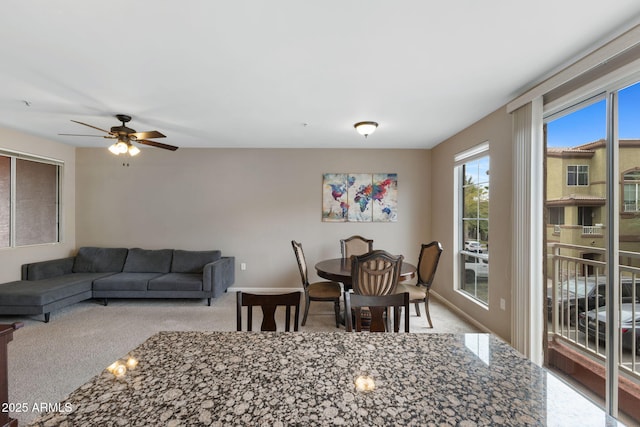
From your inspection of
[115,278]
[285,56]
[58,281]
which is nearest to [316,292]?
[285,56]

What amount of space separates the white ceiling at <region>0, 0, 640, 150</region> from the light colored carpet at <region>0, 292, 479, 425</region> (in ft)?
8.24

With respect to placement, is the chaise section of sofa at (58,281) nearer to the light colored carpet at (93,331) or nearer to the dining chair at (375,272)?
the light colored carpet at (93,331)

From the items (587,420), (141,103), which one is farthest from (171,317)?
(587,420)

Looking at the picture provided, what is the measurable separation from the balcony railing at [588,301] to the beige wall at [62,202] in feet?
21.8

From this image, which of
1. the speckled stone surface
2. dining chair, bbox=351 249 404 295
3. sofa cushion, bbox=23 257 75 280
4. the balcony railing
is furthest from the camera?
sofa cushion, bbox=23 257 75 280

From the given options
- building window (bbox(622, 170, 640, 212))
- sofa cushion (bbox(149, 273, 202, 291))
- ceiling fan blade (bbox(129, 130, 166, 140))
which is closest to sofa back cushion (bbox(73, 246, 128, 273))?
sofa cushion (bbox(149, 273, 202, 291))

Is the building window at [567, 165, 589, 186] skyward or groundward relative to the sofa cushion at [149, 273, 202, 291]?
skyward

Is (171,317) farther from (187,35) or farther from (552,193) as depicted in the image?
(552,193)

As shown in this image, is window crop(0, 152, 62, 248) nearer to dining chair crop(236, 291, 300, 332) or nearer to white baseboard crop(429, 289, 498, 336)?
dining chair crop(236, 291, 300, 332)

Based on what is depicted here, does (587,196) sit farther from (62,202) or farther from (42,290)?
(62,202)

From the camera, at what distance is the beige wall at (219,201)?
498cm

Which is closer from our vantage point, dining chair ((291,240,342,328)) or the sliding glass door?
the sliding glass door

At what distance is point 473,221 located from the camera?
3.90 m

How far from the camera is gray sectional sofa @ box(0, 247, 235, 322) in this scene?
3488mm
